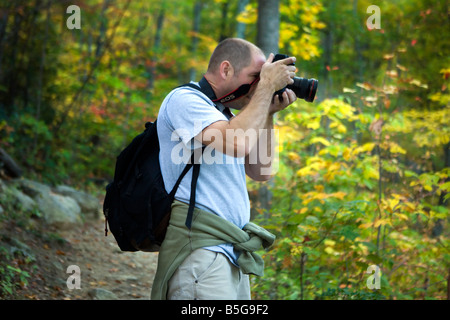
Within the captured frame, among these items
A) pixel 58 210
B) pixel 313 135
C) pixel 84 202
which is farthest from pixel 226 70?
pixel 84 202

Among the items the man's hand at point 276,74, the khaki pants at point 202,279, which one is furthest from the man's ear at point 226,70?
the khaki pants at point 202,279

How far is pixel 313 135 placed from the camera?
5699mm

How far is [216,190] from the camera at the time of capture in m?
2.14

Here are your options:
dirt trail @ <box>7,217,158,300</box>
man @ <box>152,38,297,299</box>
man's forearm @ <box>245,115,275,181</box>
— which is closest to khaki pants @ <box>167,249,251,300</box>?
man @ <box>152,38,297,299</box>

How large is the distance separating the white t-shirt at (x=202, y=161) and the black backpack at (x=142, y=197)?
0.04 meters

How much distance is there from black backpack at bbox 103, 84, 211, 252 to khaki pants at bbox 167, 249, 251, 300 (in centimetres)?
16

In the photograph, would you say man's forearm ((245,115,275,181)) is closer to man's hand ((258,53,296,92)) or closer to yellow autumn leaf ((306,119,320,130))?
man's hand ((258,53,296,92))

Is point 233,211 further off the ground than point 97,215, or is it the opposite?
point 233,211

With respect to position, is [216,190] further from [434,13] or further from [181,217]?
[434,13]

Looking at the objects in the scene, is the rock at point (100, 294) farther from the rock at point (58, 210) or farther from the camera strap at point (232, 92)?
the camera strap at point (232, 92)

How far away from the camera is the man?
2.03 m

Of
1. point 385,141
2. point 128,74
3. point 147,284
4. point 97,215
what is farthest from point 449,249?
point 128,74

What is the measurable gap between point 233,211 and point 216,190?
13 cm

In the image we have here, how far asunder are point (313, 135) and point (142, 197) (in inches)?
153
